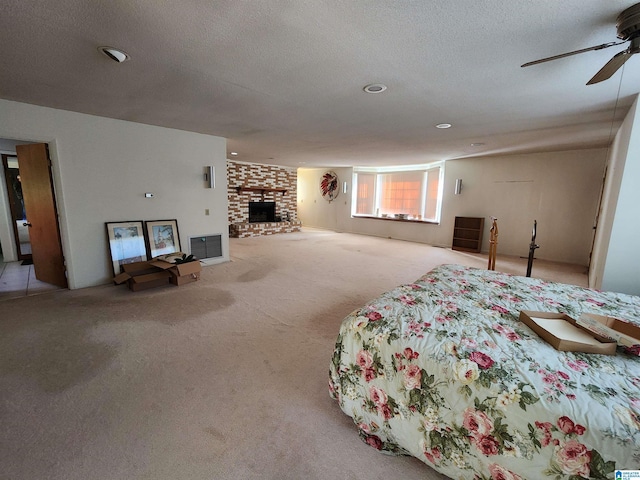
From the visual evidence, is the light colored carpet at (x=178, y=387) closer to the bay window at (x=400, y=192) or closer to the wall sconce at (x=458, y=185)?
the wall sconce at (x=458, y=185)

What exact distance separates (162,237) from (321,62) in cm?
370

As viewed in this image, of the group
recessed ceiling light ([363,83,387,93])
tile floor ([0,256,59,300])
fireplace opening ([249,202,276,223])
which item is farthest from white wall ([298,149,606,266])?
tile floor ([0,256,59,300])

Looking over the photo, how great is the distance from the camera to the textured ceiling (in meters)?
1.48

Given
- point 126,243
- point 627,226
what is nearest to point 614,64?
point 627,226

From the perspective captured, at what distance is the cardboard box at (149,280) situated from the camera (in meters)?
3.60

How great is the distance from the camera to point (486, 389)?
1.08m

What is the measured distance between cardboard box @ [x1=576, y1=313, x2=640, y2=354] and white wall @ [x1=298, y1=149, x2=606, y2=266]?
5.45 metres

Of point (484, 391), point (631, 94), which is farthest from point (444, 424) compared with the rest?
point (631, 94)

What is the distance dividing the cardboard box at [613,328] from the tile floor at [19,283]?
5619 millimetres

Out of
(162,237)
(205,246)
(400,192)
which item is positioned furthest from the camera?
(400,192)

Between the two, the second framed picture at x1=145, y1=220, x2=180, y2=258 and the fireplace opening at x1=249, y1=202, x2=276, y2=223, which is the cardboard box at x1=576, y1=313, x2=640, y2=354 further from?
the fireplace opening at x1=249, y1=202, x2=276, y2=223

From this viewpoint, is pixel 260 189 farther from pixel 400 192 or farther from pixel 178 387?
pixel 178 387

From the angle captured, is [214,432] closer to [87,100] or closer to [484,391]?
[484,391]

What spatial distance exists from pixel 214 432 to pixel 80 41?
8.84 ft
